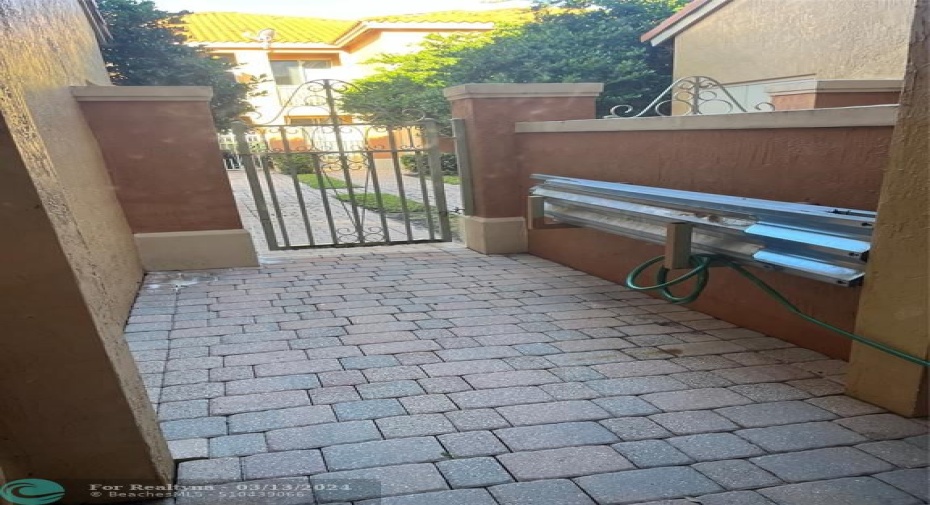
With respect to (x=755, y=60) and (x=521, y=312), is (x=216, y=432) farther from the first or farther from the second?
(x=755, y=60)

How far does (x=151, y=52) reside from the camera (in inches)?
602

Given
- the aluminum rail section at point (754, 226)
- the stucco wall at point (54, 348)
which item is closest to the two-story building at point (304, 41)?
the aluminum rail section at point (754, 226)

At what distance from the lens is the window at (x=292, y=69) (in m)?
23.3

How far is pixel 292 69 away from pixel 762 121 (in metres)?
24.9

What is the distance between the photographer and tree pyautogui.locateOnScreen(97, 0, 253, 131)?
14633 millimetres

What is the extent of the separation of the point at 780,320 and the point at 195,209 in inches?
185

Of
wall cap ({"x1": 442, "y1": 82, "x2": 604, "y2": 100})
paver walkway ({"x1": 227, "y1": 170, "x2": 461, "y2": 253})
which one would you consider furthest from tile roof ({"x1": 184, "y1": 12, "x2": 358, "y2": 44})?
wall cap ({"x1": 442, "y1": 82, "x2": 604, "y2": 100})

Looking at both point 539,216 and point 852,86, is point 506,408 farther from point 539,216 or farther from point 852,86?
point 852,86

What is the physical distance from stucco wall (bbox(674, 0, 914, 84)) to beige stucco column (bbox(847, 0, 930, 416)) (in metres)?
7.82

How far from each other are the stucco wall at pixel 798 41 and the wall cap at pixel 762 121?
6.62m

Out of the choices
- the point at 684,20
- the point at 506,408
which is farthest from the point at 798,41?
the point at 506,408

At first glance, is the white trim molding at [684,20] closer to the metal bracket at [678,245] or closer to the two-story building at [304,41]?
the two-story building at [304,41]

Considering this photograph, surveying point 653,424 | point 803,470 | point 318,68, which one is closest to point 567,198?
point 653,424

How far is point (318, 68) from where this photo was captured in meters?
25.3
